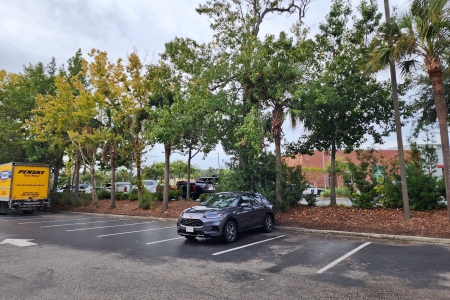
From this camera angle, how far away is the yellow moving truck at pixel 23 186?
1916 centimetres

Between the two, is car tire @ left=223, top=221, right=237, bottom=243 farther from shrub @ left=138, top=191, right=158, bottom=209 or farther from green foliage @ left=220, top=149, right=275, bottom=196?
shrub @ left=138, top=191, right=158, bottom=209

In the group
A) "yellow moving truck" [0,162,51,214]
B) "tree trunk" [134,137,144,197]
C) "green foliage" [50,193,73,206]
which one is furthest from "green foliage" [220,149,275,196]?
"green foliage" [50,193,73,206]

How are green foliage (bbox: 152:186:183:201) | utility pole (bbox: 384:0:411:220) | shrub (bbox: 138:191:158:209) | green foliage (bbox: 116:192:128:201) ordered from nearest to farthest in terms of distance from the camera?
utility pole (bbox: 384:0:411:220) → shrub (bbox: 138:191:158:209) → green foliage (bbox: 152:186:183:201) → green foliage (bbox: 116:192:128:201)

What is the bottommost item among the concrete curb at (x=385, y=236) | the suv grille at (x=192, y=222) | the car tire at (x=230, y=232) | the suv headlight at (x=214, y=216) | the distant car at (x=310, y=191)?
the concrete curb at (x=385, y=236)

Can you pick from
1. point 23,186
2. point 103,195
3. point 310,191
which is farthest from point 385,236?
point 103,195

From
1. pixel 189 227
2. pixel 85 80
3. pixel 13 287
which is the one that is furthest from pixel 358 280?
pixel 85 80

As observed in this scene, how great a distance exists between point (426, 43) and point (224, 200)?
838 centimetres

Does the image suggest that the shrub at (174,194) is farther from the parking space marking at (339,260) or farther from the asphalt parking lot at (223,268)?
the parking space marking at (339,260)

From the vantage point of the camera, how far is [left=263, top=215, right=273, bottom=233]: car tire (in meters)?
11.4

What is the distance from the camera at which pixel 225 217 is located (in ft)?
30.4

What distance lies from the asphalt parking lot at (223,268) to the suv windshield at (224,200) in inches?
47.8

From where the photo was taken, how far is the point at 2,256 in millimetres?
7766

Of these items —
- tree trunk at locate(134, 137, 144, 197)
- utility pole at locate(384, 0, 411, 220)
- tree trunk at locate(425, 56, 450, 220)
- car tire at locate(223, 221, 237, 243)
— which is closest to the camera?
car tire at locate(223, 221, 237, 243)

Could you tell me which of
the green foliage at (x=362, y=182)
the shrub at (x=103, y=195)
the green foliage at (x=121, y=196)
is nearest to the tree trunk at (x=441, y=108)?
the green foliage at (x=362, y=182)
